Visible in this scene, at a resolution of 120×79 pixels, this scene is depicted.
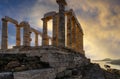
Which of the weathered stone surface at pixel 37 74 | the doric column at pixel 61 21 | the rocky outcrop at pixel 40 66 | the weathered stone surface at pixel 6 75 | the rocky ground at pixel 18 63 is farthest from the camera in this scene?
the doric column at pixel 61 21

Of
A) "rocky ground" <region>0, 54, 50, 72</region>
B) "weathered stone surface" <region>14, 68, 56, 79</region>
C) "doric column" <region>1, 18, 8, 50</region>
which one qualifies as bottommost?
"weathered stone surface" <region>14, 68, 56, 79</region>

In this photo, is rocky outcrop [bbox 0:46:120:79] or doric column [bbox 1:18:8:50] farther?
doric column [bbox 1:18:8:50]

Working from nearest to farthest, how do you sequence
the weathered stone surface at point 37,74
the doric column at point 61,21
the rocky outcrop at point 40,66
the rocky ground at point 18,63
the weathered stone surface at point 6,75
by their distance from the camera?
the weathered stone surface at point 6,75
the weathered stone surface at point 37,74
the rocky outcrop at point 40,66
the rocky ground at point 18,63
the doric column at point 61,21

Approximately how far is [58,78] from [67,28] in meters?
14.8

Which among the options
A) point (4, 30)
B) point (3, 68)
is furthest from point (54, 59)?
point (4, 30)

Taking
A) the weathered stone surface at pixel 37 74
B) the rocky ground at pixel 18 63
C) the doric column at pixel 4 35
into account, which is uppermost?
the doric column at pixel 4 35

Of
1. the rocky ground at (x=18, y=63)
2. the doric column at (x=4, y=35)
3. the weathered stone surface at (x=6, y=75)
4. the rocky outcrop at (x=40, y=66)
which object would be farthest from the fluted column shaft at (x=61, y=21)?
the weathered stone surface at (x=6, y=75)

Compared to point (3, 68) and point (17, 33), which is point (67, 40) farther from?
point (3, 68)

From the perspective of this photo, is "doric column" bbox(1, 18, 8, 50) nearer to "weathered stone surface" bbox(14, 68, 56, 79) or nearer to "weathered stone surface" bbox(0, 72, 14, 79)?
Answer: "weathered stone surface" bbox(14, 68, 56, 79)

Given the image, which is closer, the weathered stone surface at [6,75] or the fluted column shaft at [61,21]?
the weathered stone surface at [6,75]

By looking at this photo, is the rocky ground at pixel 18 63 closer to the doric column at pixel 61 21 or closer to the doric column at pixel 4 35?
the doric column at pixel 61 21

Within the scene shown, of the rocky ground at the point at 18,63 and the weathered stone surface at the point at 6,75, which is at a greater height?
the rocky ground at the point at 18,63

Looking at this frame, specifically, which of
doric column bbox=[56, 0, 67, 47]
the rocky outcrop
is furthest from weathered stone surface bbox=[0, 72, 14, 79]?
doric column bbox=[56, 0, 67, 47]

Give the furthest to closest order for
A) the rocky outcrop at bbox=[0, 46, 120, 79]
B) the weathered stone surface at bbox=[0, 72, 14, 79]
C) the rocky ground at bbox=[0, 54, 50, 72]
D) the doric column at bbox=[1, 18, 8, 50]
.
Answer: the doric column at bbox=[1, 18, 8, 50] → the rocky ground at bbox=[0, 54, 50, 72] → the rocky outcrop at bbox=[0, 46, 120, 79] → the weathered stone surface at bbox=[0, 72, 14, 79]
